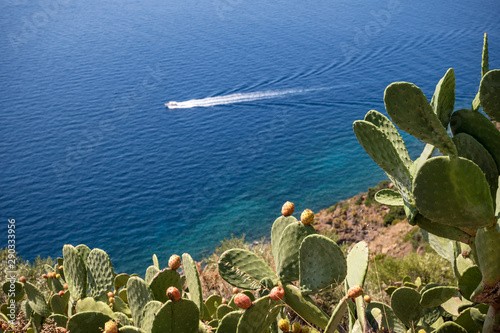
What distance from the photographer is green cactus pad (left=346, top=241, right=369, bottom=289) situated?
2197mm

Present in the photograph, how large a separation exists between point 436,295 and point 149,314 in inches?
68.6

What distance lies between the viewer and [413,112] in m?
1.92

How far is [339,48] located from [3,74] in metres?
41.3

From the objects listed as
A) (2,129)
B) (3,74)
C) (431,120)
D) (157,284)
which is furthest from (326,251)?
(3,74)

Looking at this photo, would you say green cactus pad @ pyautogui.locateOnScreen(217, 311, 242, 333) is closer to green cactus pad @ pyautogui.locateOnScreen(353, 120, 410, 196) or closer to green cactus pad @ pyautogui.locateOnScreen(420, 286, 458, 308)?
green cactus pad @ pyautogui.locateOnScreen(353, 120, 410, 196)

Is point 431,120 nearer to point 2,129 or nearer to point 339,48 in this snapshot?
point 2,129

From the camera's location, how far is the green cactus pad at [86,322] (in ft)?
6.78

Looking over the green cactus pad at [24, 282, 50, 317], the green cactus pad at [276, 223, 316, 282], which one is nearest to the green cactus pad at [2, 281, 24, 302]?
the green cactus pad at [24, 282, 50, 317]

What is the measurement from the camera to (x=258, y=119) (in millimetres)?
41875

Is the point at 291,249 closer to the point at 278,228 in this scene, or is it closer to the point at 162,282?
the point at 278,228

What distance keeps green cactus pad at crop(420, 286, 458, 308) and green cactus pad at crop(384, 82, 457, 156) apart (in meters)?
1.26

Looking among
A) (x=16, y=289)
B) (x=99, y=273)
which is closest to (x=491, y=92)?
(x=99, y=273)

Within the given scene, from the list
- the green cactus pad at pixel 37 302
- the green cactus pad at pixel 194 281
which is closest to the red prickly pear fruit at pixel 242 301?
the green cactus pad at pixel 194 281

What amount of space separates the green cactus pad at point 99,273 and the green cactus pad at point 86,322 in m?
0.50
